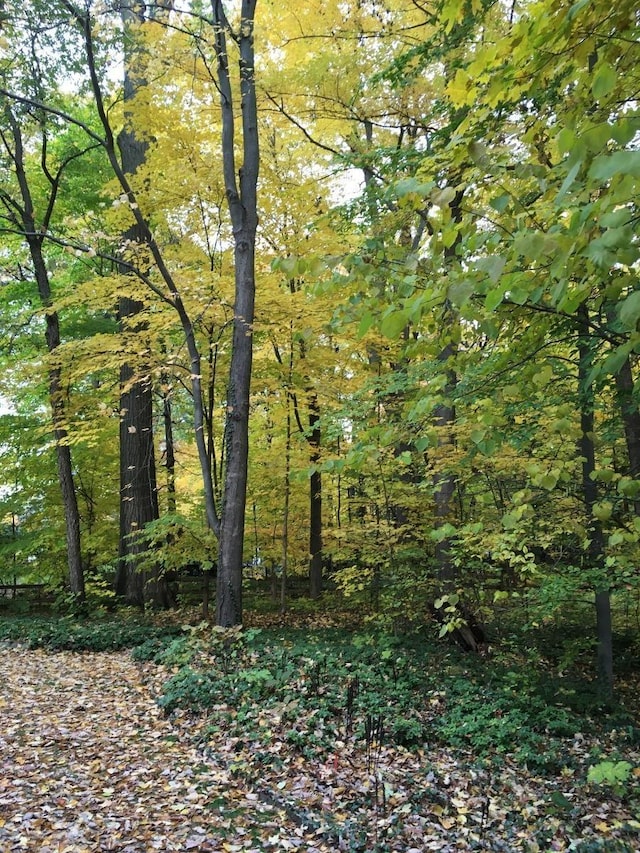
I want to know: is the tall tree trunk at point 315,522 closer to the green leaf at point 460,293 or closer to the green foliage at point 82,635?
the green foliage at point 82,635

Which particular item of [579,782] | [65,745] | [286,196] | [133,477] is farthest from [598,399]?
[133,477]

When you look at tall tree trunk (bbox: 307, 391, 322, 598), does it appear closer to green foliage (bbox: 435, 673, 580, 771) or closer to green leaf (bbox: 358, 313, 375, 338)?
green foliage (bbox: 435, 673, 580, 771)

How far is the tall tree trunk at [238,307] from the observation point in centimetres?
680

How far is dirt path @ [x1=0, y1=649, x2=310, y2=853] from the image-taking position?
3.02 metres

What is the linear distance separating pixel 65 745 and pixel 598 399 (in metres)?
5.42

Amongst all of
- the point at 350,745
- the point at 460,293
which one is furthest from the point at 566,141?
the point at 350,745

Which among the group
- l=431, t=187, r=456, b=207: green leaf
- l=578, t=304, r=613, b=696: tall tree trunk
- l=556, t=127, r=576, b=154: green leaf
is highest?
l=431, t=187, r=456, b=207: green leaf

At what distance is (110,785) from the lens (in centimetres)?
362

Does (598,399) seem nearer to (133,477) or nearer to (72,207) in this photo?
(133,477)

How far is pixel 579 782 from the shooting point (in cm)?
408

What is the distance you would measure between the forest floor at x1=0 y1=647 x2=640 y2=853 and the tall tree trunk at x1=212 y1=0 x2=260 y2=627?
7.00 feet

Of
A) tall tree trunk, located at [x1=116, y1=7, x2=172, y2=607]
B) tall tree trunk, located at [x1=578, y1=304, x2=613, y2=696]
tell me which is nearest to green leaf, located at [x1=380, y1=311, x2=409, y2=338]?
tall tree trunk, located at [x1=578, y1=304, x2=613, y2=696]

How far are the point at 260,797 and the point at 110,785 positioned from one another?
987 millimetres

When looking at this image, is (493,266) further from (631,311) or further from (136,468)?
(136,468)
